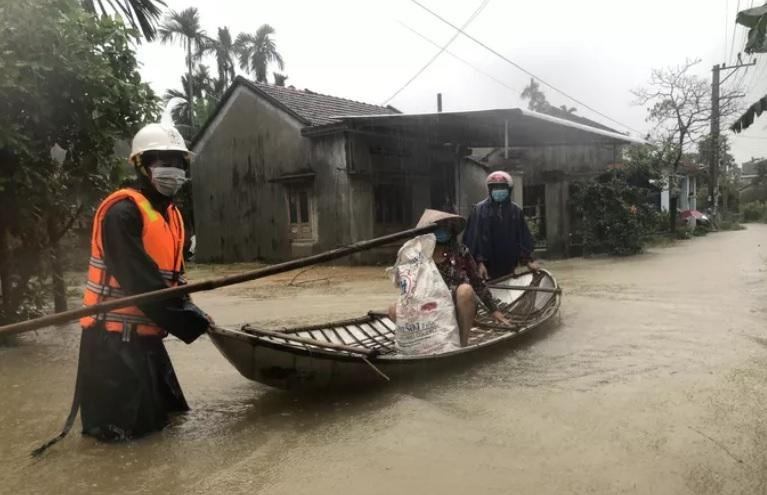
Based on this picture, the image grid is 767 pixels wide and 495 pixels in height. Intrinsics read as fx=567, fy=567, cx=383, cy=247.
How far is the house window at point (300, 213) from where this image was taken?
14875mm

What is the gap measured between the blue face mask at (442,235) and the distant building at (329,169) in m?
6.49

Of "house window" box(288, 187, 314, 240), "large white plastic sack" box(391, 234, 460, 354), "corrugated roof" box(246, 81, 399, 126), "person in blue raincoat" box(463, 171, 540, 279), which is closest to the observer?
"large white plastic sack" box(391, 234, 460, 354)

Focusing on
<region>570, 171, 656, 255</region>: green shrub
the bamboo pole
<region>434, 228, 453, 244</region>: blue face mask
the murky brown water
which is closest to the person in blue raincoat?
the murky brown water

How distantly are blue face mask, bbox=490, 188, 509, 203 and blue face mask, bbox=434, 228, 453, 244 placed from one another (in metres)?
1.68

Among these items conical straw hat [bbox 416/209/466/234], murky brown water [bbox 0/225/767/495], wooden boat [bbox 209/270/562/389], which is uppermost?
conical straw hat [bbox 416/209/466/234]

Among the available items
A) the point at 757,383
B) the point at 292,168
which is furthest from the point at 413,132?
the point at 757,383

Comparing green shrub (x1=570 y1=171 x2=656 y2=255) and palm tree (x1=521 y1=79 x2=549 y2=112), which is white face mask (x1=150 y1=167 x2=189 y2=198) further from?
palm tree (x1=521 y1=79 x2=549 y2=112)

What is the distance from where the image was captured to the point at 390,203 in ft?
49.1

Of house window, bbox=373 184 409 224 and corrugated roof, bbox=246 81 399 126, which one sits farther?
corrugated roof, bbox=246 81 399 126

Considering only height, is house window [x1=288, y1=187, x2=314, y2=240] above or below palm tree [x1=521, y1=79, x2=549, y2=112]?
below

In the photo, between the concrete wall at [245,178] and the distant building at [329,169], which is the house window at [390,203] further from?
the concrete wall at [245,178]

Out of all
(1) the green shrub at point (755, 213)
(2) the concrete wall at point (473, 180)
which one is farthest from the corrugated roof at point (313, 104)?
(1) the green shrub at point (755, 213)

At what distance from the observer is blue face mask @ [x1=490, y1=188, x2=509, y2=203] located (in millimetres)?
6227

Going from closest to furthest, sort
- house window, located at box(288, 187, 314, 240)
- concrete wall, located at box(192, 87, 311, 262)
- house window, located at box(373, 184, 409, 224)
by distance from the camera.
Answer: house window, located at box(373, 184, 409, 224), house window, located at box(288, 187, 314, 240), concrete wall, located at box(192, 87, 311, 262)
